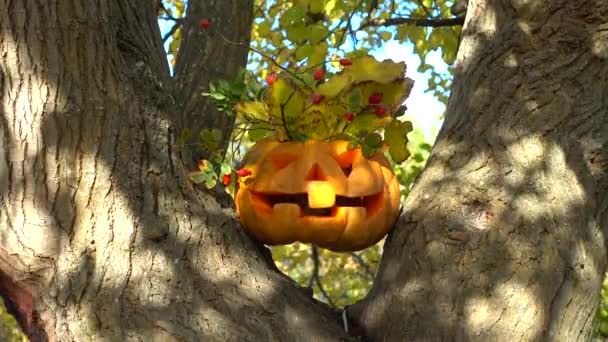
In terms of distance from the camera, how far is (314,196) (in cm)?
192

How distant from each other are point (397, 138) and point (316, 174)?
1.04ft

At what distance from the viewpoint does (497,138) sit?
2078 millimetres

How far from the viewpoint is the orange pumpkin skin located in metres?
1.97

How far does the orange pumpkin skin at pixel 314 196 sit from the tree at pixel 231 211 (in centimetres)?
8

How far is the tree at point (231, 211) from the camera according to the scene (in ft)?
5.68

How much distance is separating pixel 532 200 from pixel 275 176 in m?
0.72

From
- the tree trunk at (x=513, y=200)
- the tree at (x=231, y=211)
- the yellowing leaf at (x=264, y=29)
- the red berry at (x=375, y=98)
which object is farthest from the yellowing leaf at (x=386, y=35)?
the red berry at (x=375, y=98)

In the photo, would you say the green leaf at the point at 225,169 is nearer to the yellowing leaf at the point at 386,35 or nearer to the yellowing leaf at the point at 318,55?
the yellowing leaf at the point at 318,55

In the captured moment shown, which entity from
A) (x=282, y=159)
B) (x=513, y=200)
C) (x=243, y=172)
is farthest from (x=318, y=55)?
(x=513, y=200)

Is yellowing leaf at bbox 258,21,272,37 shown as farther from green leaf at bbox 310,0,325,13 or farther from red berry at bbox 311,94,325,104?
red berry at bbox 311,94,325,104

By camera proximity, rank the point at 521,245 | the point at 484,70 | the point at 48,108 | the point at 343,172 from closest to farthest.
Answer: the point at 48,108 → the point at 521,245 → the point at 343,172 → the point at 484,70

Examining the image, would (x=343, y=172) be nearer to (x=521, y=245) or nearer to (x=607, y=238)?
(x=521, y=245)

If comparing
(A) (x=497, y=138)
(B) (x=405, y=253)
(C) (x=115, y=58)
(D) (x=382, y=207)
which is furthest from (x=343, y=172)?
(C) (x=115, y=58)

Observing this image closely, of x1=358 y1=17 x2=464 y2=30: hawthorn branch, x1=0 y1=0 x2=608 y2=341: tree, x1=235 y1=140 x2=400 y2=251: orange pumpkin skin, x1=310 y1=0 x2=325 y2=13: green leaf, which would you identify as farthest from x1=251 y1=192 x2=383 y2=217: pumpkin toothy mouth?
x1=310 y1=0 x2=325 y2=13: green leaf
